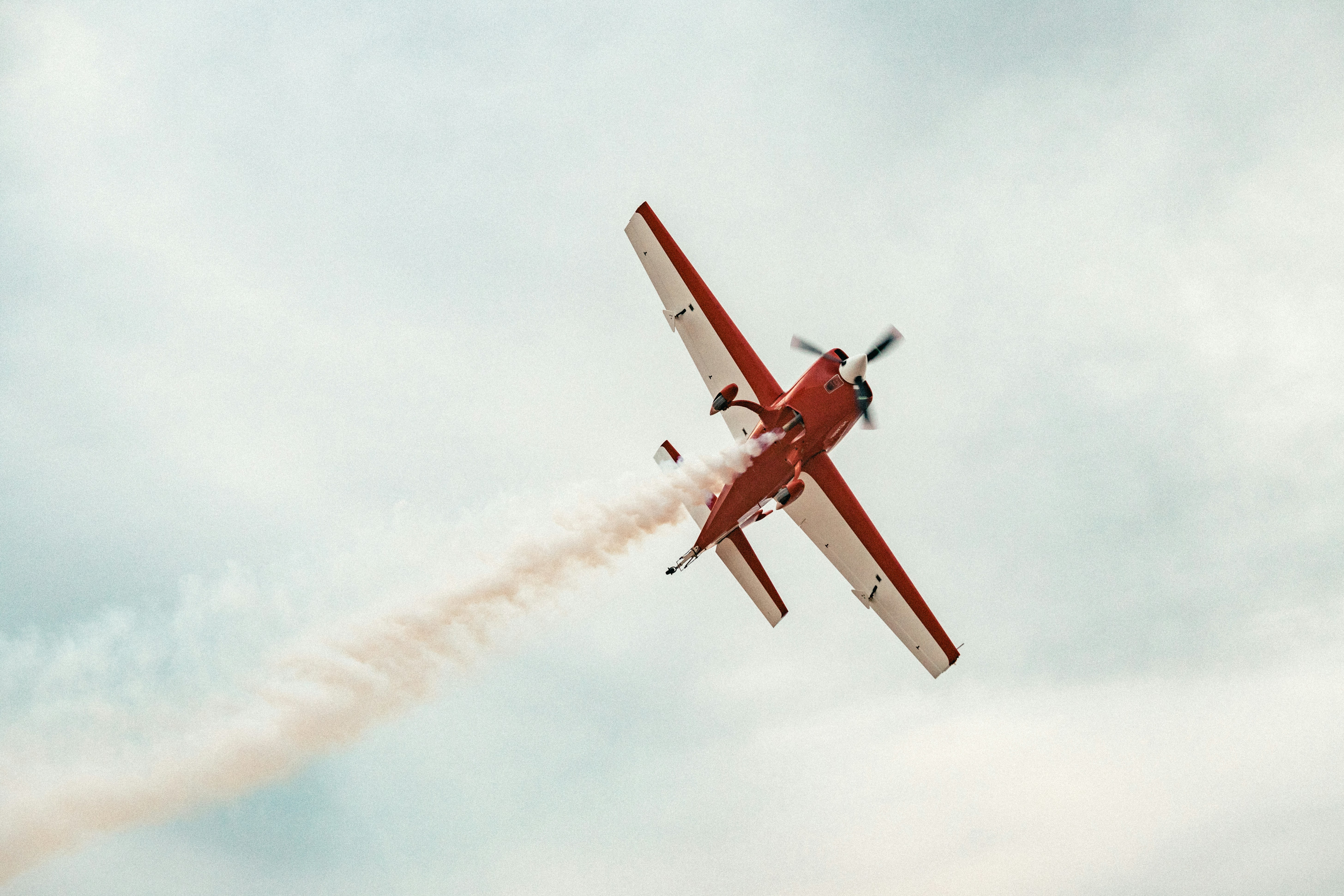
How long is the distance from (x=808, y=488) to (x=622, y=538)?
590 cm

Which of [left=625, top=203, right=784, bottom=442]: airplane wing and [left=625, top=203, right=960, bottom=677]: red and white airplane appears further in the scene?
[left=625, top=203, right=784, bottom=442]: airplane wing

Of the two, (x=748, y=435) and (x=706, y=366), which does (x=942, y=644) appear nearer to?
(x=748, y=435)

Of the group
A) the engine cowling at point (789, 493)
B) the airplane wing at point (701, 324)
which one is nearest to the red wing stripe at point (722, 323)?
the airplane wing at point (701, 324)

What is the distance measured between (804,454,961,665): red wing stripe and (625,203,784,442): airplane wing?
327cm

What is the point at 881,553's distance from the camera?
1369 inches

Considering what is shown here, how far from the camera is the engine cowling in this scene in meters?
31.9

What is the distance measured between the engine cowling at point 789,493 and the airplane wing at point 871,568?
1970 millimetres

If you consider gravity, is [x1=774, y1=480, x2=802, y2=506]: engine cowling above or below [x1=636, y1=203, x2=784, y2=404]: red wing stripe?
below

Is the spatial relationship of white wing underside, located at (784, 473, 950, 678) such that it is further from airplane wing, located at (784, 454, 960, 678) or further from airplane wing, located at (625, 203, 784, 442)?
airplane wing, located at (625, 203, 784, 442)

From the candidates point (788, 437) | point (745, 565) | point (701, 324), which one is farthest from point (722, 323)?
point (745, 565)

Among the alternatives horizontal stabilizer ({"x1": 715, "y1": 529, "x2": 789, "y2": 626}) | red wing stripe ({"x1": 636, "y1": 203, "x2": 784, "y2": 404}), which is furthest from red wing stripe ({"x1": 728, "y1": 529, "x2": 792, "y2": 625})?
red wing stripe ({"x1": 636, "y1": 203, "x2": 784, "y2": 404})

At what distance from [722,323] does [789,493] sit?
5.70 meters

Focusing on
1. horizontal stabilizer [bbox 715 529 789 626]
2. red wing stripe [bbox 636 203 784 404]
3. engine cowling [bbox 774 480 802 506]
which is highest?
red wing stripe [bbox 636 203 784 404]

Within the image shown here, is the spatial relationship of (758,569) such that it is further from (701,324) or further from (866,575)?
(701,324)
